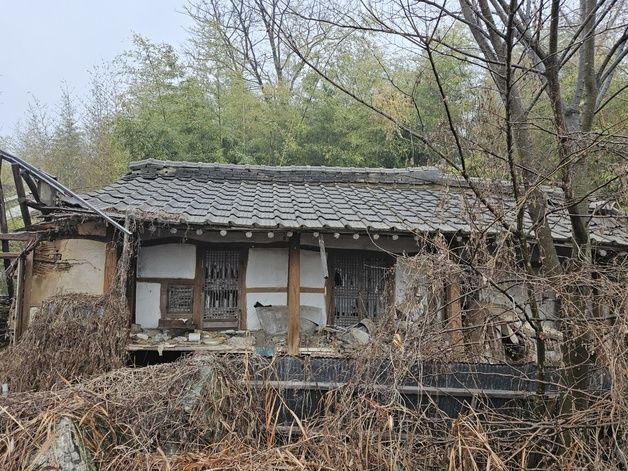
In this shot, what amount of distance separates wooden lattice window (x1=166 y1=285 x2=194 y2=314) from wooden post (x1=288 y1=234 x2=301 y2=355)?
164cm

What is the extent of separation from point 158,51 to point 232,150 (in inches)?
126

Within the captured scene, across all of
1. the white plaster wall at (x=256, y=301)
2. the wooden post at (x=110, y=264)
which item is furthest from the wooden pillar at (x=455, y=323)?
the wooden post at (x=110, y=264)

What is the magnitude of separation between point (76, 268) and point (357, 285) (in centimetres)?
415

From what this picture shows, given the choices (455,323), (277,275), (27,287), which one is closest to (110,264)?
(27,287)

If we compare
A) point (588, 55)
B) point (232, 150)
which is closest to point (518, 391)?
point (588, 55)

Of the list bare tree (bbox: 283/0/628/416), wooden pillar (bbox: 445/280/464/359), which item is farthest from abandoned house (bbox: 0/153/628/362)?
bare tree (bbox: 283/0/628/416)

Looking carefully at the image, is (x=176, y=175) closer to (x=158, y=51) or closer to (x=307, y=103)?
(x=158, y=51)

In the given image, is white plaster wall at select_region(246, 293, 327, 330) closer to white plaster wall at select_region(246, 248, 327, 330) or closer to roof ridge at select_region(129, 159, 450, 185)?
white plaster wall at select_region(246, 248, 327, 330)

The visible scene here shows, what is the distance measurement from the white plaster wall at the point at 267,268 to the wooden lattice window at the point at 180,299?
0.89 meters

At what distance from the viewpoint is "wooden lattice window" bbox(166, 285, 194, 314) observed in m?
6.26

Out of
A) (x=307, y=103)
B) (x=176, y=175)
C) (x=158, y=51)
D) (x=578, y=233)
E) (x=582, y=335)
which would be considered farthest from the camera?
(x=307, y=103)

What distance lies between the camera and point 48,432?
A: 2842mm

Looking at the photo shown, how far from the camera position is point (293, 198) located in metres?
6.92

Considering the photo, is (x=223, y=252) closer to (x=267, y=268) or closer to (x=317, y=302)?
(x=267, y=268)
